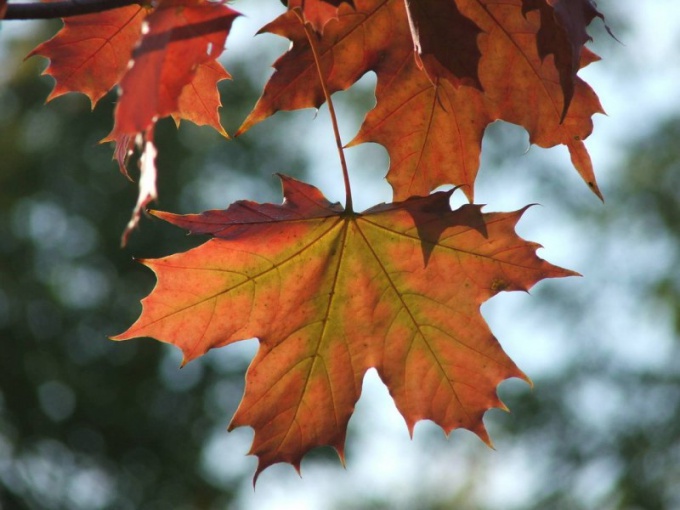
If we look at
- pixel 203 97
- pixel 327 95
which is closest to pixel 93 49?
pixel 203 97

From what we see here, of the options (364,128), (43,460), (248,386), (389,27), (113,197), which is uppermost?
(113,197)

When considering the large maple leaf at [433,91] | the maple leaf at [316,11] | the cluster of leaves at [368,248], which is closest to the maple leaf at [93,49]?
the cluster of leaves at [368,248]

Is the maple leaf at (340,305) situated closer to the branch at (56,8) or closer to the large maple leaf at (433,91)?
the large maple leaf at (433,91)

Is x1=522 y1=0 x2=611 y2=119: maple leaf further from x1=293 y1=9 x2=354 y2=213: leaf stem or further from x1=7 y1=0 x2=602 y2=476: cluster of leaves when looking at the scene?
x1=293 y1=9 x2=354 y2=213: leaf stem

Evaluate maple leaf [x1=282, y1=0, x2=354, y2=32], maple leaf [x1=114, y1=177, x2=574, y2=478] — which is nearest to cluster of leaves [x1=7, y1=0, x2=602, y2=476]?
maple leaf [x1=114, y1=177, x2=574, y2=478]

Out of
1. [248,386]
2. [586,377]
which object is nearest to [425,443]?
[586,377]

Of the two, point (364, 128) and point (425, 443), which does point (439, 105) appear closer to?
point (364, 128)
